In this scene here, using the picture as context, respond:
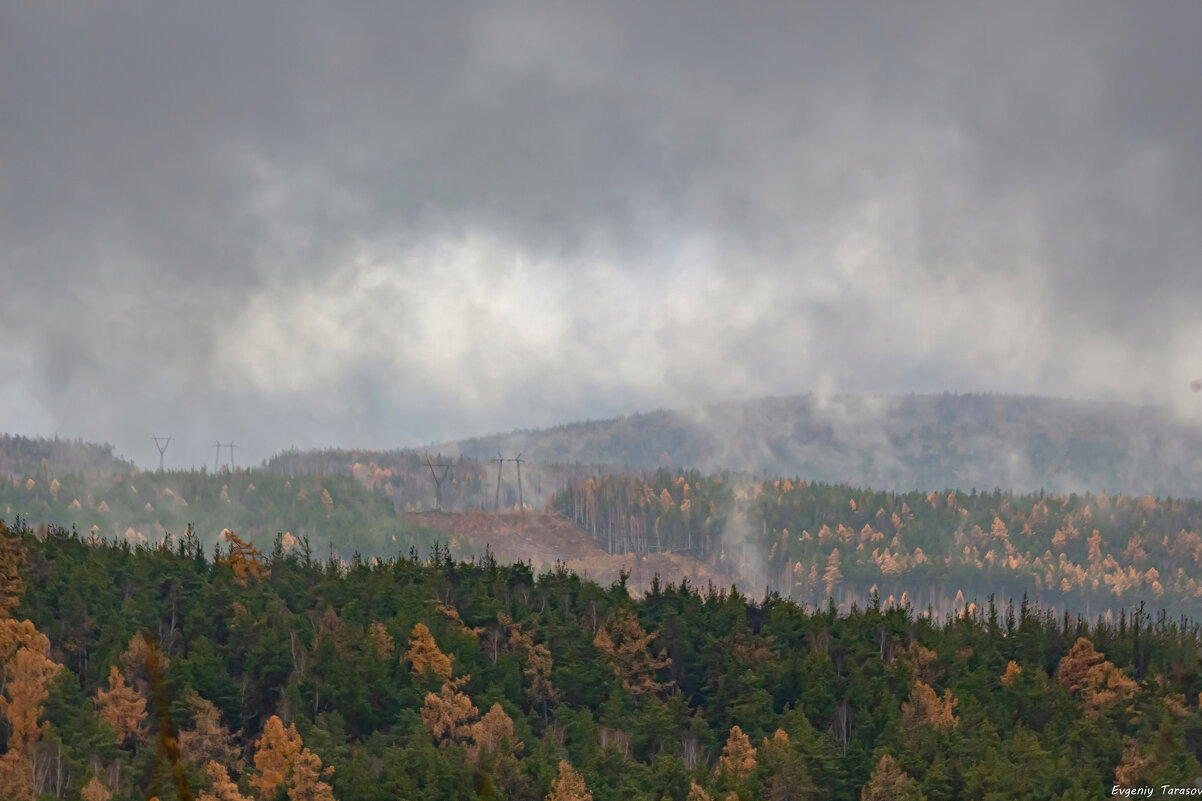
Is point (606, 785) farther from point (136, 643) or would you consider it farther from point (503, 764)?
point (136, 643)

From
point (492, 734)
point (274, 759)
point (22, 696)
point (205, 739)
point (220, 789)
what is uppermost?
point (22, 696)

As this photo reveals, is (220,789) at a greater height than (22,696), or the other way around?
(22,696)

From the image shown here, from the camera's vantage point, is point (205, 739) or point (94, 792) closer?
point (94, 792)

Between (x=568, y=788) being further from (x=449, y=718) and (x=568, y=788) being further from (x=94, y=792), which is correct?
(x=94, y=792)

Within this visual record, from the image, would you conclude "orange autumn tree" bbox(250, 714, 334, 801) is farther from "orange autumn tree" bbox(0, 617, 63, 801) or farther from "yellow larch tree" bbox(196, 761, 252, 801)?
"orange autumn tree" bbox(0, 617, 63, 801)

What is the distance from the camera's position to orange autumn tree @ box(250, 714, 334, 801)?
155250 millimetres

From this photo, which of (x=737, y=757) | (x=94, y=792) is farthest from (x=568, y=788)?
(x=94, y=792)

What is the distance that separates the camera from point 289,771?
6216 inches

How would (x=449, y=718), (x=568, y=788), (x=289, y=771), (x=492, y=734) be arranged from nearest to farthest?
(x=568, y=788)
(x=289, y=771)
(x=492, y=734)
(x=449, y=718)

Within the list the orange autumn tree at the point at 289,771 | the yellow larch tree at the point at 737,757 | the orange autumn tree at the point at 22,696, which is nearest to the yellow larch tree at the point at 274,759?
the orange autumn tree at the point at 289,771

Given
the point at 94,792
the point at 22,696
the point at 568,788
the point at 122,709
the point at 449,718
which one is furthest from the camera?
the point at 449,718

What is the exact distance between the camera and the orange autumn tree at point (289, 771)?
509 ft

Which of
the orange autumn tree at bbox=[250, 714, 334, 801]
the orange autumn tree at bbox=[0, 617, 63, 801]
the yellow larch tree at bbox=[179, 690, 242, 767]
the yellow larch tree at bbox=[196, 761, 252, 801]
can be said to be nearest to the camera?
the yellow larch tree at bbox=[196, 761, 252, 801]

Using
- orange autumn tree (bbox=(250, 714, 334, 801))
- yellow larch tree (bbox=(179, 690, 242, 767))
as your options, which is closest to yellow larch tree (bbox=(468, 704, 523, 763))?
orange autumn tree (bbox=(250, 714, 334, 801))
